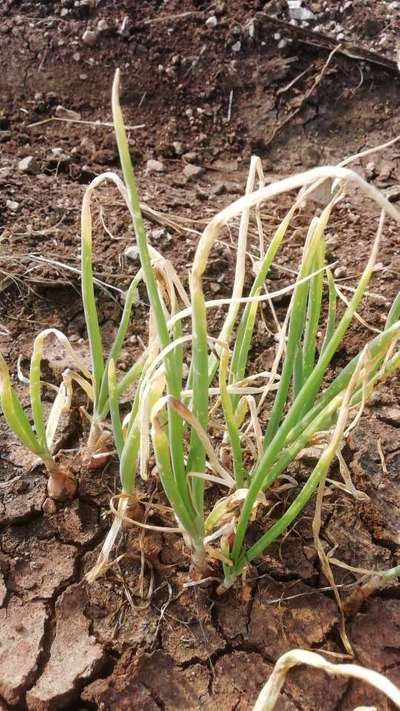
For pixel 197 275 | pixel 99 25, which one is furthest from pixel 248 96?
pixel 197 275

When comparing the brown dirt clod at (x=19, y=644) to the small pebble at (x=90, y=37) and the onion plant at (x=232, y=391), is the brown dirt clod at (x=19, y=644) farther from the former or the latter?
the small pebble at (x=90, y=37)

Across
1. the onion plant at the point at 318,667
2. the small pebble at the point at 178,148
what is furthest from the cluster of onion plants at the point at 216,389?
the small pebble at the point at 178,148

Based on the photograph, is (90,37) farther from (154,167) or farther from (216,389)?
(216,389)

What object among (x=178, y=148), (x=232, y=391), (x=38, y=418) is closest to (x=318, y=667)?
(x=232, y=391)

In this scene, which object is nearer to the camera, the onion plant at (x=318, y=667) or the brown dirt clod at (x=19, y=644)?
the onion plant at (x=318, y=667)

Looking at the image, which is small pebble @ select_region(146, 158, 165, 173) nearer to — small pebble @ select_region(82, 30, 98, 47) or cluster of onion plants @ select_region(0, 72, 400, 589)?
small pebble @ select_region(82, 30, 98, 47)

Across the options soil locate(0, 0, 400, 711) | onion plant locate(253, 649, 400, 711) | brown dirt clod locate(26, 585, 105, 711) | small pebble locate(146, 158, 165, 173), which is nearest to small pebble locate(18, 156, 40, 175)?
soil locate(0, 0, 400, 711)

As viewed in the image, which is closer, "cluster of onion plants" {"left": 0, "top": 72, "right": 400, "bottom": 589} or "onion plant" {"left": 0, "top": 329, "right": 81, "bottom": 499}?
"cluster of onion plants" {"left": 0, "top": 72, "right": 400, "bottom": 589}

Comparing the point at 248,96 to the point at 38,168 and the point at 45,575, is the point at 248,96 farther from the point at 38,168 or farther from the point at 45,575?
the point at 45,575
